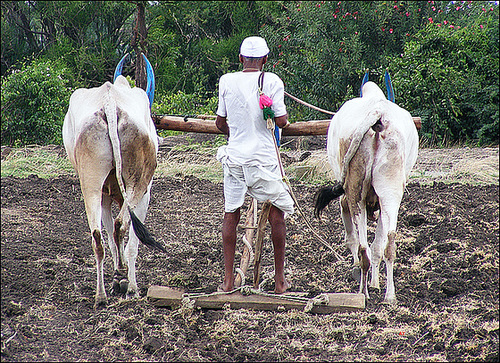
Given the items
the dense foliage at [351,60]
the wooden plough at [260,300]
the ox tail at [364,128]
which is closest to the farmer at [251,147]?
the wooden plough at [260,300]

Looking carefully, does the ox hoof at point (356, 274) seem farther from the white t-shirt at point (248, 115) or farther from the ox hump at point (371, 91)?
the ox hump at point (371, 91)

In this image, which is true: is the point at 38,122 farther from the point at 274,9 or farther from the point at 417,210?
the point at 274,9

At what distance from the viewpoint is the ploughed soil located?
135 inches

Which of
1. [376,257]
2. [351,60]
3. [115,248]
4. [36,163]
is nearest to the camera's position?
[376,257]

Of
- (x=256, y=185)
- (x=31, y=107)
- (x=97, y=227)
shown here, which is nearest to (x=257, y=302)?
(x=256, y=185)

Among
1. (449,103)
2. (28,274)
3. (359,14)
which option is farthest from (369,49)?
(28,274)

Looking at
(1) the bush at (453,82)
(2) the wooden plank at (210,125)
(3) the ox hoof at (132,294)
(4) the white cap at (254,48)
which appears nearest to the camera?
(4) the white cap at (254,48)

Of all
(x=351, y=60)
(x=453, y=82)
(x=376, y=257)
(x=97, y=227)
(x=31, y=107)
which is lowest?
(x=376, y=257)

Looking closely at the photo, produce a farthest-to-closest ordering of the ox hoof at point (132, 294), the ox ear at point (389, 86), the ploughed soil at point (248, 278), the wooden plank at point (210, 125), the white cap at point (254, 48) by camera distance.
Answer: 1. the ox ear at point (389, 86)
2. the wooden plank at point (210, 125)
3. the ox hoof at point (132, 294)
4. the white cap at point (254, 48)
5. the ploughed soil at point (248, 278)

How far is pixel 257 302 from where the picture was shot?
13.3 feet

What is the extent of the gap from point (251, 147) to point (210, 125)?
59.5 inches

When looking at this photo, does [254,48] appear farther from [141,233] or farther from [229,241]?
[141,233]

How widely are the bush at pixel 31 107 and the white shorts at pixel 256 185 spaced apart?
23.7ft

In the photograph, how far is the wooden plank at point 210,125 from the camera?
5.24 m
